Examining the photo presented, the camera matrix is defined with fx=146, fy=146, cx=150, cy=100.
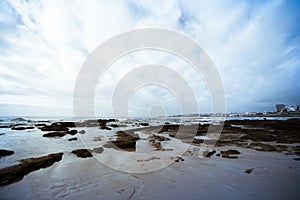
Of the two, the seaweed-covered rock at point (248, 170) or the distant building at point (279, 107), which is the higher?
the distant building at point (279, 107)

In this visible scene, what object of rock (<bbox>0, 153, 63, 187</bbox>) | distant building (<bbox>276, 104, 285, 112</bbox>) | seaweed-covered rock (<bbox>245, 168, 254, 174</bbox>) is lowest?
seaweed-covered rock (<bbox>245, 168, 254, 174</bbox>)

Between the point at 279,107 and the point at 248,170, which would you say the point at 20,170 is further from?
the point at 279,107

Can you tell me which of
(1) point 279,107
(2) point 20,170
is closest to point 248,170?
(2) point 20,170

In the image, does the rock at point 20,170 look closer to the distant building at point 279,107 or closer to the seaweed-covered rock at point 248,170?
the seaweed-covered rock at point 248,170

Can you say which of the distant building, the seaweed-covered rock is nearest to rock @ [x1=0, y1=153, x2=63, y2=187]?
the seaweed-covered rock

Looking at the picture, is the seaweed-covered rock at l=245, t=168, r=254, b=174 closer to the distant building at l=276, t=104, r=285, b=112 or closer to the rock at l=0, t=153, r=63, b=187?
the rock at l=0, t=153, r=63, b=187

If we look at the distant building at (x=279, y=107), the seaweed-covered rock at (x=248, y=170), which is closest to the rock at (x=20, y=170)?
the seaweed-covered rock at (x=248, y=170)

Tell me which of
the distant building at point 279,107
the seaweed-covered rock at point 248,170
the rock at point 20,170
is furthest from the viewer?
the distant building at point 279,107

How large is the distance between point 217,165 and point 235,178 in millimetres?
1580

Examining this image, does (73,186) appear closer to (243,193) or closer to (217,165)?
(243,193)

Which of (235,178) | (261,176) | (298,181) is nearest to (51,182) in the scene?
(235,178)

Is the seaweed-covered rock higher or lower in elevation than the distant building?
lower

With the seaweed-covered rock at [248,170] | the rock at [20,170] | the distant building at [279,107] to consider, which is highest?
the distant building at [279,107]

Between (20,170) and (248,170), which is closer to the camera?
(20,170)
